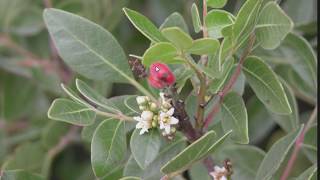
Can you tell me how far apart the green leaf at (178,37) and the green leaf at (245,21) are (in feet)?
0.31

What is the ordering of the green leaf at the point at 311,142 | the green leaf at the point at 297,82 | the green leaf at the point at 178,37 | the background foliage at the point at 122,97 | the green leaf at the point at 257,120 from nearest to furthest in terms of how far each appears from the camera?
the green leaf at the point at 178,37
the background foliage at the point at 122,97
the green leaf at the point at 311,142
the green leaf at the point at 297,82
the green leaf at the point at 257,120

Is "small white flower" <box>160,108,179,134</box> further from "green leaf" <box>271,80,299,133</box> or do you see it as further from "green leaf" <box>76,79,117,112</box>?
"green leaf" <box>271,80,299,133</box>

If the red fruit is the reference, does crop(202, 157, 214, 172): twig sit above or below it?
below

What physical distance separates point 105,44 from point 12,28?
0.84 metres

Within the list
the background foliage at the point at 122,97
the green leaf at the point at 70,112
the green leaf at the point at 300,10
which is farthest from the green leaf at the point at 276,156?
the green leaf at the point at 300,10

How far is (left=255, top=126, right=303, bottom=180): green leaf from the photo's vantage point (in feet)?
4.22

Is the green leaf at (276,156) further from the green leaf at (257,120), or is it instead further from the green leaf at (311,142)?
the green leaf at (257,120)

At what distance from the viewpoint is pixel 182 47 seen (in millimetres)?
1075

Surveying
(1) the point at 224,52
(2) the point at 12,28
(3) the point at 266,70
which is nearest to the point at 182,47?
(1) the point at 224,52

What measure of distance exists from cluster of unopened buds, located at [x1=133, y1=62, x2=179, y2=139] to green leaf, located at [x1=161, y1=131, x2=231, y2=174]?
58mm

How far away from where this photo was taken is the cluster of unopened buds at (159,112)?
115 cm

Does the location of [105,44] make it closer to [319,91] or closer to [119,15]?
[319,91]

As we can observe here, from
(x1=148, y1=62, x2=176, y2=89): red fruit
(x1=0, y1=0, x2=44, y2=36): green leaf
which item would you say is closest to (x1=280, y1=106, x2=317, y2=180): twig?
(x1=148, y1=62, x2=176, y2=89): red fruit

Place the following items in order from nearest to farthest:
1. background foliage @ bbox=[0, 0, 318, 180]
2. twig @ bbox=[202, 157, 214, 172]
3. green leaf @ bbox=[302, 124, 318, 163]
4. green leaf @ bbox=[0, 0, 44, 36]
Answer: background foliage @ bbox=[0, 0, 318, 180] < twig @ bbox=[202, 157, 214, 172] < green leaf @ bbox=[302, 124, 318, 163] < green leaf @ bbox=[0, 0, 44, 36]
